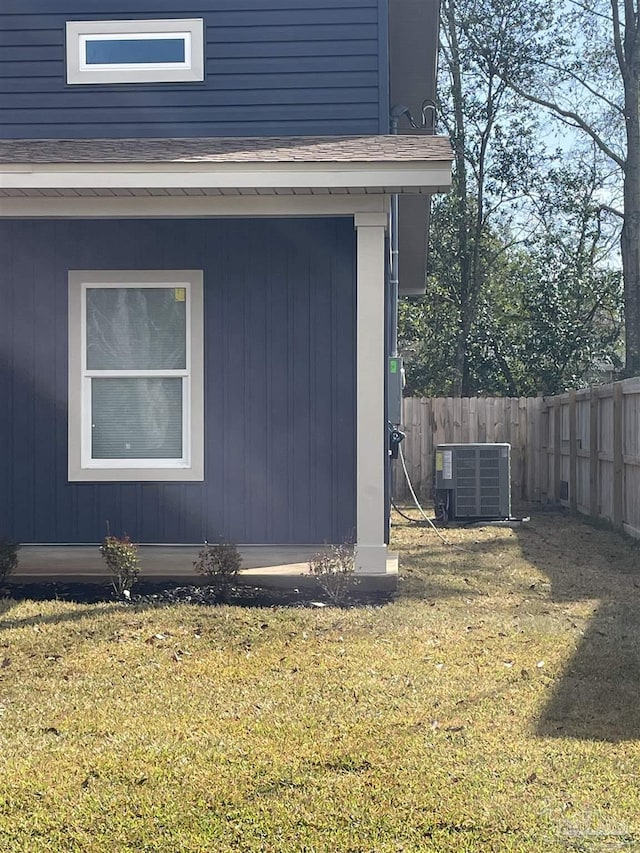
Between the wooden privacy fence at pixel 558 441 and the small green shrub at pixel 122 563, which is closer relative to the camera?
the small green shrub at pixel 122 563

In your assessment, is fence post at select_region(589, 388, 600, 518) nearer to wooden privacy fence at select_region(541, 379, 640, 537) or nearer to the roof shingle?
wooden privacy fence at select_region(541, 379, 640, 537)

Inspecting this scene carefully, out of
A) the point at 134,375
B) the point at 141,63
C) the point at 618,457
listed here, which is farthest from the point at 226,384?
the point at 618,457

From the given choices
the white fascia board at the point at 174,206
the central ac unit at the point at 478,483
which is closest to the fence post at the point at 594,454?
the central ac unit at the point at 478,483

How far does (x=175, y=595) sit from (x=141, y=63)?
458 cm

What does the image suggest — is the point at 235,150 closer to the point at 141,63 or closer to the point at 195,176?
the point at 195,176

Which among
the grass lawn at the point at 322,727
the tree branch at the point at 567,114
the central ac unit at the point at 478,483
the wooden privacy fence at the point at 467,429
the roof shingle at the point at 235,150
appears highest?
the tree branch at the point at 567,114

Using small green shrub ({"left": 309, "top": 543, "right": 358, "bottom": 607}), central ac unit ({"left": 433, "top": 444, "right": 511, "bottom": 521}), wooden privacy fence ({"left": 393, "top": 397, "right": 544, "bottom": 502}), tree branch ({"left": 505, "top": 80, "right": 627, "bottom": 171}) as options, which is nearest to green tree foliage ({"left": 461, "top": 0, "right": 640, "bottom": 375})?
tree branch ({"left": 505, "top": 80, "right": 627, "bottom": 171})

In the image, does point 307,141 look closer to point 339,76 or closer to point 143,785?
point 339,76

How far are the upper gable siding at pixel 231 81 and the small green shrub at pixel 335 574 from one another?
3678 millimetres

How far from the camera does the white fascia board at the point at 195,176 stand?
22.4 feet

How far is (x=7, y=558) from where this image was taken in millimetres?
6965

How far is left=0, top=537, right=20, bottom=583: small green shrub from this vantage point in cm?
696

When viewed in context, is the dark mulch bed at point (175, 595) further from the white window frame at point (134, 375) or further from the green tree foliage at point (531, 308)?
the green tree foliage at point (531, 308)

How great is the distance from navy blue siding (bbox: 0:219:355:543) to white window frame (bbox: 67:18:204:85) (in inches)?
52.3
